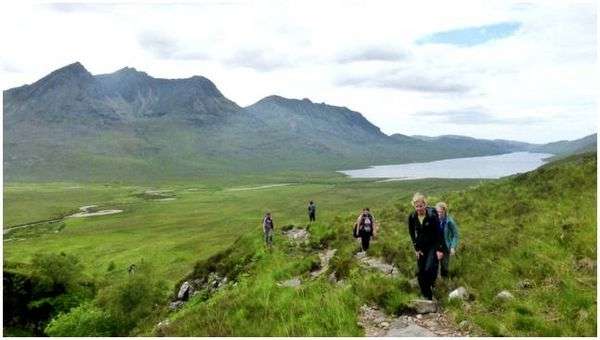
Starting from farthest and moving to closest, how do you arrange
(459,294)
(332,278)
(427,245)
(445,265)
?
1. (332,278)
2. (445,265)
3. (427,245)
4. (459,294)

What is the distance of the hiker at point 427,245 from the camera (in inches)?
487

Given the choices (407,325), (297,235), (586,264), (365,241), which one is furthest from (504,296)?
(297,235)

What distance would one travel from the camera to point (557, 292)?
11.8 metres

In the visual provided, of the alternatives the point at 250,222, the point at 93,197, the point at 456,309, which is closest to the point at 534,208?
the point at 456,309

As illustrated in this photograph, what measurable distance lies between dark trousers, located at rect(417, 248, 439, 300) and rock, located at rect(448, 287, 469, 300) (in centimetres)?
47

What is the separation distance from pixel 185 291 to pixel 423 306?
60.7 feet

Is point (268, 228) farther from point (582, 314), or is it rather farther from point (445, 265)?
point (582, 314)

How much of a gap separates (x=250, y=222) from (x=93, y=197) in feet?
329

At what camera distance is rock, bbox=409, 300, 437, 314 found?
38.7 feet

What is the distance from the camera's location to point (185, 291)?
91.1 ft

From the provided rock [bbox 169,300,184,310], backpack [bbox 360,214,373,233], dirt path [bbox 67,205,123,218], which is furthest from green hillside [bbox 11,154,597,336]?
dirt path [bbox 67,205,123,218]

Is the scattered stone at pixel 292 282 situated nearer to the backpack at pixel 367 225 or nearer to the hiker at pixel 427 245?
the backpack at pixel 367 225

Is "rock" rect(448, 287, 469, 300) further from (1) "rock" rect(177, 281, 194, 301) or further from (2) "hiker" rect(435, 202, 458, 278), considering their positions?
(1) "rock" rect(177, 281, 194, 301)

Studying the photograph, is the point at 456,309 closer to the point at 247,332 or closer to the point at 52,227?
the point at 247,332
